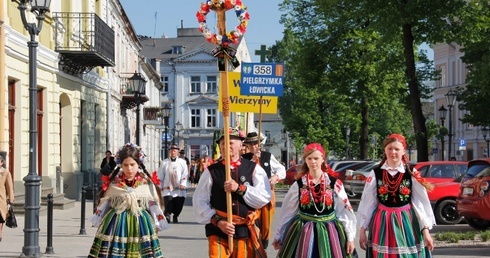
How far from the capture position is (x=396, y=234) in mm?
9219

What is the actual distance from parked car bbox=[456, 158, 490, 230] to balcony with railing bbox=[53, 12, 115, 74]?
13687 mm

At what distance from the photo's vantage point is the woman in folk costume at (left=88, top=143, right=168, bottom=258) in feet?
30.2

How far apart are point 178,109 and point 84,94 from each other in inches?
2559

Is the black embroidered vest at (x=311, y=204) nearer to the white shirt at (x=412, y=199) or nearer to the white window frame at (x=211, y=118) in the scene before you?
the white shirt at (x=412, y=199)

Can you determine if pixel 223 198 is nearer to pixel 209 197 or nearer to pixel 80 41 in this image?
pixel 209 197

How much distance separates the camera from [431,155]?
8056cm

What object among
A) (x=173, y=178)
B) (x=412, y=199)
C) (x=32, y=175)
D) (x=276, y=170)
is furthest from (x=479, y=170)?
(x=412, y=199)

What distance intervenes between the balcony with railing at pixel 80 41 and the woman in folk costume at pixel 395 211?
64.3 ft

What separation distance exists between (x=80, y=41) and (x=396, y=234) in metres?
21.9

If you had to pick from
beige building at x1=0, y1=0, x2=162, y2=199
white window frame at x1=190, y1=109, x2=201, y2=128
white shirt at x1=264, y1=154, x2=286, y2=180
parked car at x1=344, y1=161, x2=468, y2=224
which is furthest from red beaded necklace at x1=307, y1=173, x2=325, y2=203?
white window frame at x1=190, y1=109, x2=201, y2=128

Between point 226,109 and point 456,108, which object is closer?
point 226,109

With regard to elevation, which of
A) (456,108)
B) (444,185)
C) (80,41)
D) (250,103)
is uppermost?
(80,41)

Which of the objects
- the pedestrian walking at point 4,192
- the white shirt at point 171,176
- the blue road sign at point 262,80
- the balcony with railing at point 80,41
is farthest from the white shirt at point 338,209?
the balcony with railing at point 80,41

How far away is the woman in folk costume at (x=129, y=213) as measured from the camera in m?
9.20
